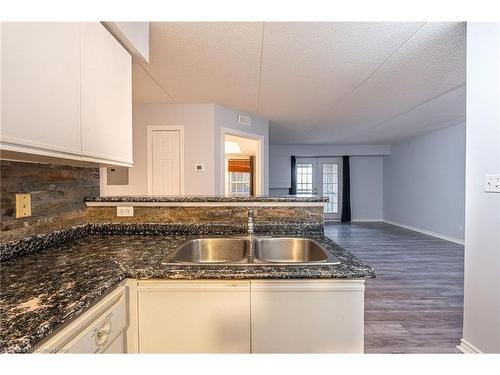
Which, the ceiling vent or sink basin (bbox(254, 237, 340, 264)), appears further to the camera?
the ceiling vent

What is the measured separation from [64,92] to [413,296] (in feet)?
11.3

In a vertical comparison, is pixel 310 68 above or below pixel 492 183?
above

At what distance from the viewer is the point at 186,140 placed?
375cm

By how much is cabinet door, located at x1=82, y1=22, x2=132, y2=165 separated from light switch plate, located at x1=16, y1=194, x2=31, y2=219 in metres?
0.42

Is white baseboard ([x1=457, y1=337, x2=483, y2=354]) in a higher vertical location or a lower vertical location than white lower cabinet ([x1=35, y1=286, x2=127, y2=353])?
lower

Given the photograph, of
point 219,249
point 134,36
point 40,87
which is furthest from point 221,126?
point 40,87

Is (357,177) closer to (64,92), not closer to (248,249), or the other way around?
(248,249)

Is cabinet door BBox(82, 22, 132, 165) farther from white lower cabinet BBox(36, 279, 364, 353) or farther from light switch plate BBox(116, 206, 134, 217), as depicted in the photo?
white lower cabinet BBox(36, 279, 364, 353)

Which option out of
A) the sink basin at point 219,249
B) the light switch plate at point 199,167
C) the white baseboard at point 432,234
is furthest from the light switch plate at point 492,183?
the white baseboard at point 432,234

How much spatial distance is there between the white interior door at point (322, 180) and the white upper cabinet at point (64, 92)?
7.27 metres

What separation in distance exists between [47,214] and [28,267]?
0.44 meters

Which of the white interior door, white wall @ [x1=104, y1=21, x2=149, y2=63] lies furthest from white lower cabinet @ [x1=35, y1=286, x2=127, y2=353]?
the white interior door

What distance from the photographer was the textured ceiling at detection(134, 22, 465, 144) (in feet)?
6.31
